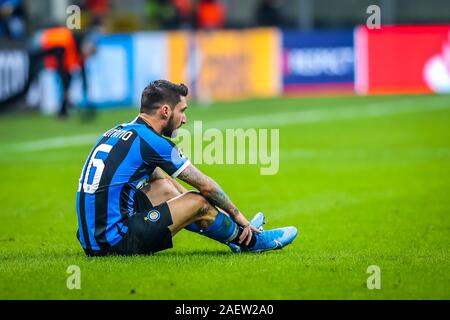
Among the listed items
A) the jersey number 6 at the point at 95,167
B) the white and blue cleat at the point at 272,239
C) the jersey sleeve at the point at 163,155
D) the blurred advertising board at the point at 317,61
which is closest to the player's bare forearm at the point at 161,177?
the jersey sleeve at the point at 163,155

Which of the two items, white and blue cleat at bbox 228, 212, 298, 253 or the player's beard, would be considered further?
white and blue cleat at bbox 228, 212, 298, 253

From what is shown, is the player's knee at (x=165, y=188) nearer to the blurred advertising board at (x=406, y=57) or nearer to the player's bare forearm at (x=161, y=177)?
the player's bare forearm at (x=161, y=177)

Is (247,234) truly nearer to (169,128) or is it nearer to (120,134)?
(169,128)

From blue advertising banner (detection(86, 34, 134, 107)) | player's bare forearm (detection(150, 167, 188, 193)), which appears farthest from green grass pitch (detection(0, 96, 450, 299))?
blue advertising banner (detection(86, 34, 134, 107))

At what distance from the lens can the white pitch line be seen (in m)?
18.8

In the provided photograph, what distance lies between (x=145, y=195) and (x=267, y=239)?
108cm

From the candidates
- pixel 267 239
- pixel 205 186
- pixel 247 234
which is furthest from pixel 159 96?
pixel 267 239

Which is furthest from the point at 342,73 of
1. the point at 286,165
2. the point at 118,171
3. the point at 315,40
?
the point at 118,171

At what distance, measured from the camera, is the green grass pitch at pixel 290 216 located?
747 cm

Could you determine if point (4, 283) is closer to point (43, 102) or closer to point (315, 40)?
point (43, 102)

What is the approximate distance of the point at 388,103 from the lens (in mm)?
26156

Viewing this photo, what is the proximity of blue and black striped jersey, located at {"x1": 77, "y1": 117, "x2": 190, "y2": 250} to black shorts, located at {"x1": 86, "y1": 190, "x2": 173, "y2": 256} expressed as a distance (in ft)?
0.24

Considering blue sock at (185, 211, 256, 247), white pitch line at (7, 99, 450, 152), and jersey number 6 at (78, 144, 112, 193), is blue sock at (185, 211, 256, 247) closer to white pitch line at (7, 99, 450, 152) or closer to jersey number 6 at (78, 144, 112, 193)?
jersey number 6 at (78, 144, 112, 193)
